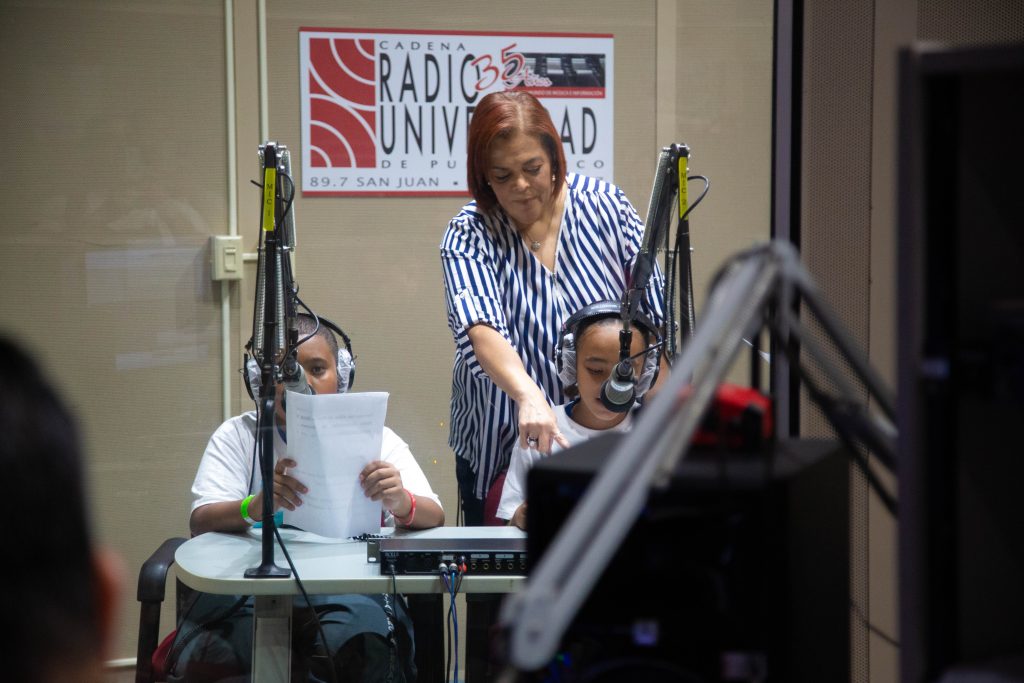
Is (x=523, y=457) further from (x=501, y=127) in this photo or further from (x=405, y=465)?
(x=501, y=127)

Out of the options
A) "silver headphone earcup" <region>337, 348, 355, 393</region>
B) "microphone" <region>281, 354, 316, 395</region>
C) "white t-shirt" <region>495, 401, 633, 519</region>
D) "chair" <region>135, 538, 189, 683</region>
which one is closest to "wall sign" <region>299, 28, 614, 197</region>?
"silver headphone earcup" <region>337, 348, 355, 393</region>

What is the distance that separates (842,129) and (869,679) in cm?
82

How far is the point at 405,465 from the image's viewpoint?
2.29m

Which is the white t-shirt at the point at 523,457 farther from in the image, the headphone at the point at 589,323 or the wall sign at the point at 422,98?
the wall sign at the point at 422,98

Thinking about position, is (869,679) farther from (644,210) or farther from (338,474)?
(644,210)

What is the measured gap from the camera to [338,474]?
1886 mm

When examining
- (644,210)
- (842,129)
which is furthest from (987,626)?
(644,210)

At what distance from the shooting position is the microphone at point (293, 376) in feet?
5.98

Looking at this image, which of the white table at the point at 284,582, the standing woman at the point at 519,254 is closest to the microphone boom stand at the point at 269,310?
the white table at the point at 284,582

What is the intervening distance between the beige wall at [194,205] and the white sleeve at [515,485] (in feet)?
3.56

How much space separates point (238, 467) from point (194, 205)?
1279mm

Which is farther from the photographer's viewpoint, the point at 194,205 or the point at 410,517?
the point at 194,205

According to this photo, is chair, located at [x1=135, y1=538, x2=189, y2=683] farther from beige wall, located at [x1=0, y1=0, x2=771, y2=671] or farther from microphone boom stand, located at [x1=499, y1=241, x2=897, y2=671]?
microphone boom stand, located at [x1=499, y1=241, x2=897, y2=671]

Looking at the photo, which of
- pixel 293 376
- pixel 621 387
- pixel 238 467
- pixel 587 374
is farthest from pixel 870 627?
pixel 238 467
